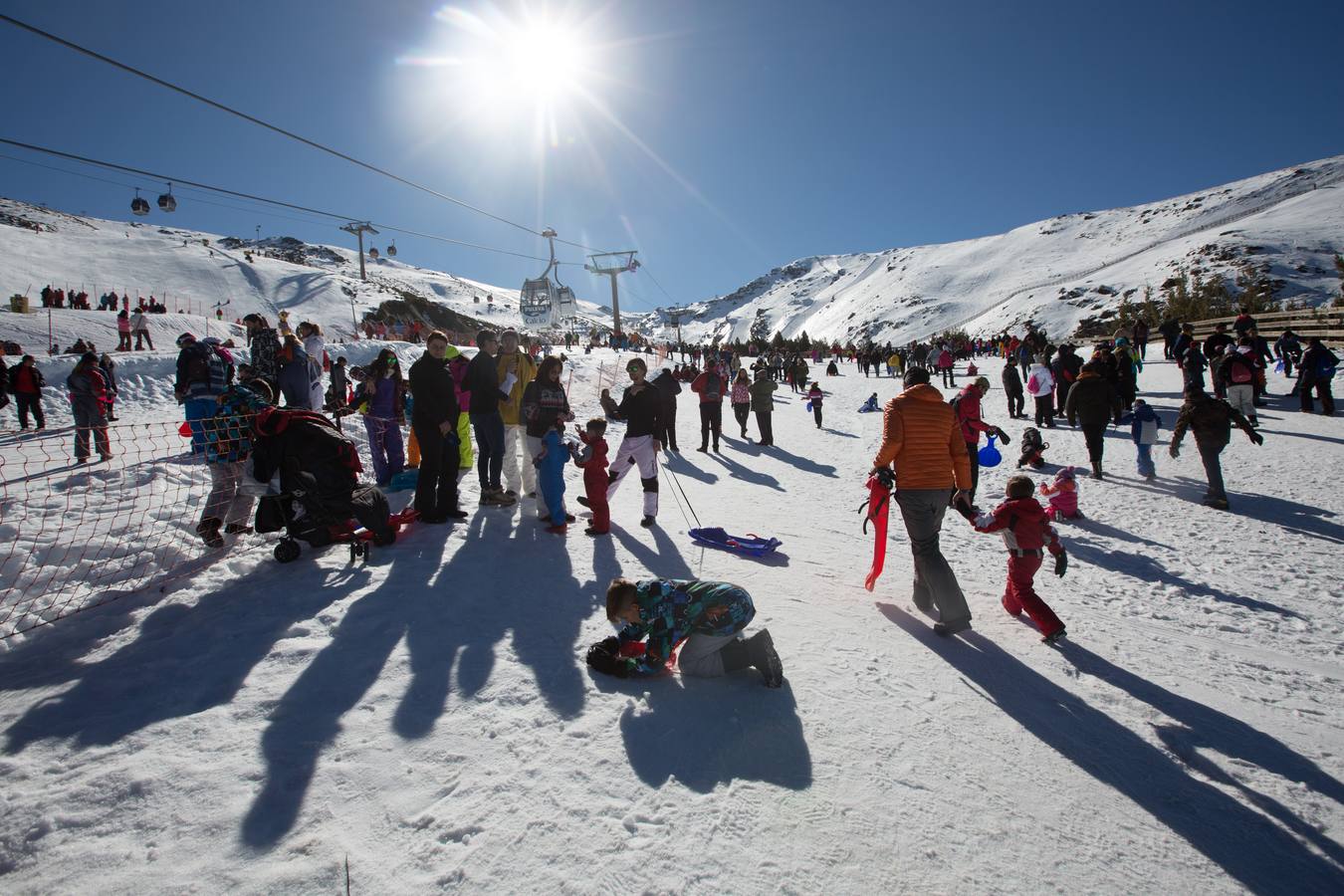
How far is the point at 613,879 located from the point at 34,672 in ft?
12.3

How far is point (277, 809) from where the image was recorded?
2.28m

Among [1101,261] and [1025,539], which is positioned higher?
[1101,261]

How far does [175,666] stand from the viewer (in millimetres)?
3295

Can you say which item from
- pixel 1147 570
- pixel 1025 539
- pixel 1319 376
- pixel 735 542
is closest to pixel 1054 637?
pixel 1025 539

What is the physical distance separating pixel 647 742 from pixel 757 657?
845mm

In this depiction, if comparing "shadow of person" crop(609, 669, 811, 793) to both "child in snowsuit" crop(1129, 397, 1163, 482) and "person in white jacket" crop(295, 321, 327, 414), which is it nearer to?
"person in white jacket" crop(295, 321, 327, 414)

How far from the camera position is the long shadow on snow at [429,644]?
2586 millimetres

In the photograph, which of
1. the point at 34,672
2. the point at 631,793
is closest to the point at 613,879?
the point at 631,793

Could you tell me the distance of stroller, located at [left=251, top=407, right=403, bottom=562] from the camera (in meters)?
4.78

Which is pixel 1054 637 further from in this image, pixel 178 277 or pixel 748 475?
pixel 178 277

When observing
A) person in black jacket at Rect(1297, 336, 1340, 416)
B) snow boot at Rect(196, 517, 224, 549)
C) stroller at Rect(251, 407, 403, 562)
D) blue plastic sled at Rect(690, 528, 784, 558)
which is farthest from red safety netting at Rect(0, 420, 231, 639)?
person in black jacket at Rect(1297, 336, 1340, 416)

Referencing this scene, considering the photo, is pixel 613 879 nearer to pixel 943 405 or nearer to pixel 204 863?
pixel 204 863

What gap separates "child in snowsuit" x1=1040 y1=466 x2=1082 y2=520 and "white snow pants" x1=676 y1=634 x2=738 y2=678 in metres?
5.51

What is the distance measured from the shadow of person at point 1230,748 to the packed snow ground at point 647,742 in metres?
0.02
